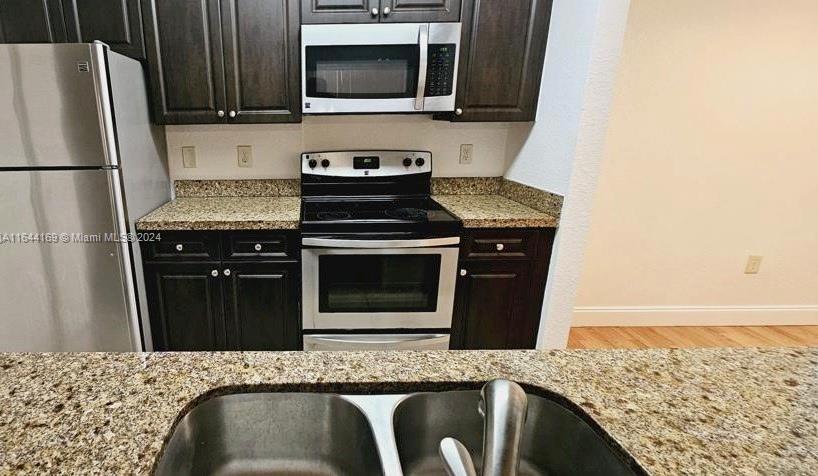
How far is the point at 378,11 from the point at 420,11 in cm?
20

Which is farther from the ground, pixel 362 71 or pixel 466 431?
pixel 362 71

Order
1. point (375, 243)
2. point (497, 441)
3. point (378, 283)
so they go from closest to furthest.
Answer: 1. point (497, 441)
2. point (375, 243)
3. point (378, 283)

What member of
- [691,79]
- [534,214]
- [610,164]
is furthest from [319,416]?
[691,79]

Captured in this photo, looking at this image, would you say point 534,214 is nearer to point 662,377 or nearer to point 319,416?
point 662,377

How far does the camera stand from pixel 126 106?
5.46 feet

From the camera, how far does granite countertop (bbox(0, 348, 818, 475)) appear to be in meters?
0.50

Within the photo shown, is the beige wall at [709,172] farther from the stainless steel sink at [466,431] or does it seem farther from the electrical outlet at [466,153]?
the stainless steel sink at [466,431]

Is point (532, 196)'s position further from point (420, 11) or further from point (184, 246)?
point (184, 246)

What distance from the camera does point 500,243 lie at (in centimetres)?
189

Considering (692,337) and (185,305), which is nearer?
(185,305)

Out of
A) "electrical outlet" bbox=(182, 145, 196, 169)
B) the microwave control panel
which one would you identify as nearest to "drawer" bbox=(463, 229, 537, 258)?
the microwave control panel

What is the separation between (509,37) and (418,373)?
1802mm

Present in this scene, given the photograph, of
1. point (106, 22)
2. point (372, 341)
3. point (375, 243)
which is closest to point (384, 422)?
point (375, 243)

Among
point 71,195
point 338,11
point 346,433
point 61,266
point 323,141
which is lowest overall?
point 61,266
